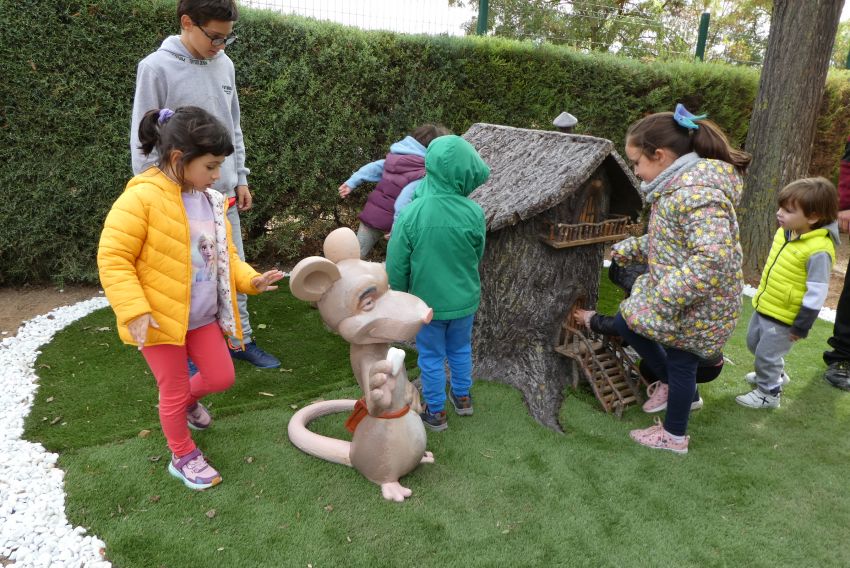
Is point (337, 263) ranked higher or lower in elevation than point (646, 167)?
lower

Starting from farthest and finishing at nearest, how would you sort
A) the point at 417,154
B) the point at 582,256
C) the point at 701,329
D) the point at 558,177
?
1. the point at 417,154
2. the point at 582,256
3. the point at 558,177
4. the point at 701,329

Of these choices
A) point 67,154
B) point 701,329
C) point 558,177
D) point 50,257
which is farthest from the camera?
point 50,257

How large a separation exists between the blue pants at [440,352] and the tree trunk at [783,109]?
4931 millimetres

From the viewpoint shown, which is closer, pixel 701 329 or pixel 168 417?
pixel 168 417

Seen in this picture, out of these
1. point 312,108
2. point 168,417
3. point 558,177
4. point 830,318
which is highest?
point 312,108

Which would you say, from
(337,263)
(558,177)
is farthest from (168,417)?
(558,177)

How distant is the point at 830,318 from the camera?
5688 mm

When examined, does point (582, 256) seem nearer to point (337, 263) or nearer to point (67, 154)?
point (337, 263)

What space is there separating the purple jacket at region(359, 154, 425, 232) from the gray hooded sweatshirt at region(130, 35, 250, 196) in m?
1.28

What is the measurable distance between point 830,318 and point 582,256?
3678mm

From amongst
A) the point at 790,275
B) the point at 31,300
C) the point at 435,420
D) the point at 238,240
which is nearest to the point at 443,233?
the point at 435,420

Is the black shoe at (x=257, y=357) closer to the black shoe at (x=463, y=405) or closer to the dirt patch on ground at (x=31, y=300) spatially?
the black shoe at (x=463, y=405)

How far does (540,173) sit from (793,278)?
5.92 feet

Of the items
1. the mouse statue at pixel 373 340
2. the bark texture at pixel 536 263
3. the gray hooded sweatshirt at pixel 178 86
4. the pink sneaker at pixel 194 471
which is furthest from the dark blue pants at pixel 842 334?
the gray hooded sweatshirt at pixel 178 86
